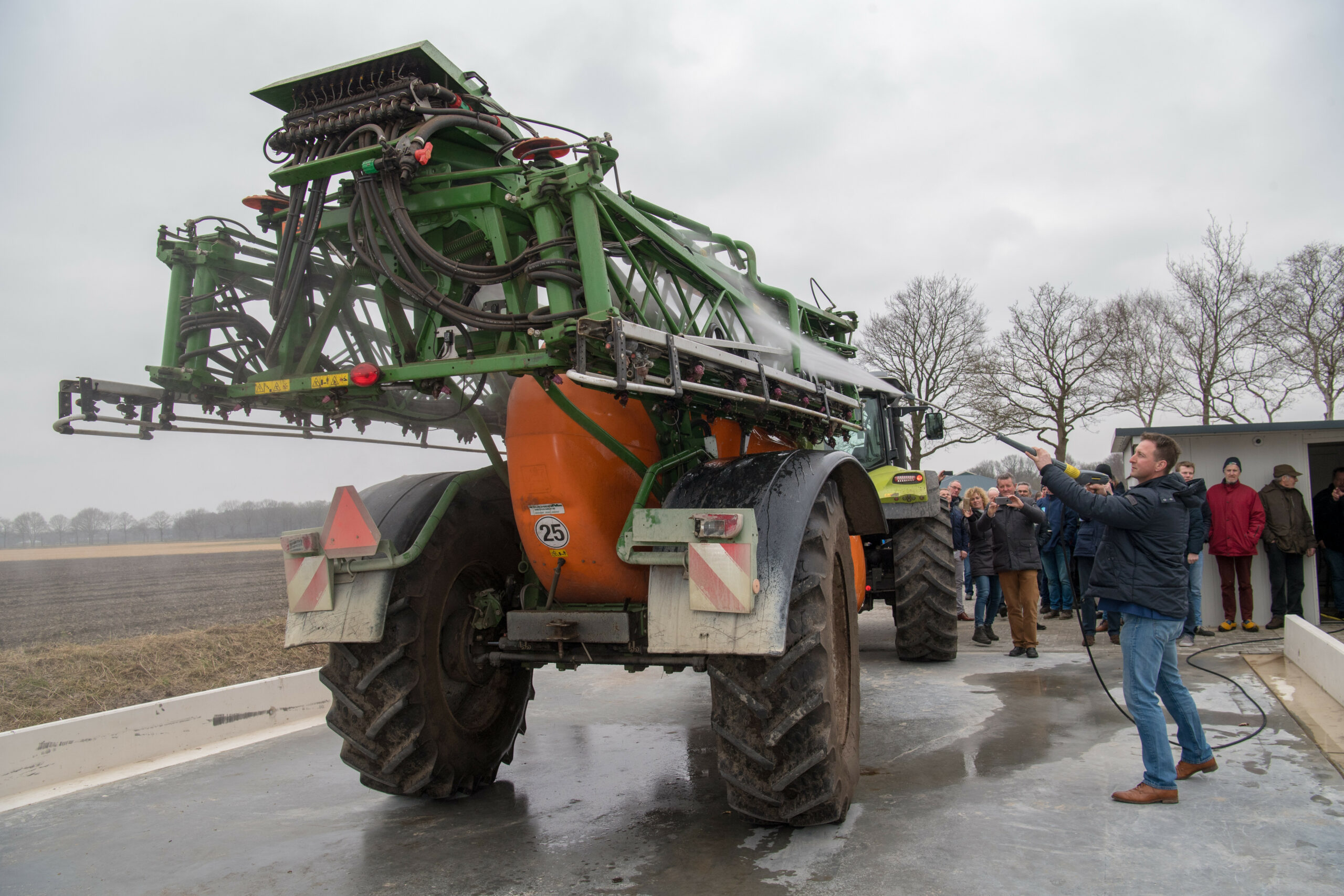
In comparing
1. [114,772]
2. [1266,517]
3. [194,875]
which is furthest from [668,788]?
[1266,517]

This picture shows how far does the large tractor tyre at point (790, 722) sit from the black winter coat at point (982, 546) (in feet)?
17.2

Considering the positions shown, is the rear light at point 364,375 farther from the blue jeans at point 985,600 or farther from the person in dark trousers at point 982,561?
the blue jeans at point 985,600

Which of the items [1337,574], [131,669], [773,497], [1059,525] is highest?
[773,497]

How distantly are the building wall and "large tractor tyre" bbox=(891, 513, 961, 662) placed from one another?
10.9 feet

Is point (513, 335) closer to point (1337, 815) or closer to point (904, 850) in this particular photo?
point (904, 850)

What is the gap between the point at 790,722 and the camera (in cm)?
349

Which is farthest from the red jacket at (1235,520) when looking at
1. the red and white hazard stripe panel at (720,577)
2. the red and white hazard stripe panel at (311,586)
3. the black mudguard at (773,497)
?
the red and white hazard stripe panel at (311,586)

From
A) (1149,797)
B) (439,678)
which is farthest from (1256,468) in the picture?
(439,678)

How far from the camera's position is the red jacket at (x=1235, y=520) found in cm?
879

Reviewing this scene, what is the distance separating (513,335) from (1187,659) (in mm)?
6454

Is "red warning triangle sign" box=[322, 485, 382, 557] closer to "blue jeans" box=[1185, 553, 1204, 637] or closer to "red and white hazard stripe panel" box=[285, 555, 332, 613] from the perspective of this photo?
"red and white hazard stripe panel" box=[285, 555, 332, 613]

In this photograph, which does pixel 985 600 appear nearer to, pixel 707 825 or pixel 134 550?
pixel 707 825

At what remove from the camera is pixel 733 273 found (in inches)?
197

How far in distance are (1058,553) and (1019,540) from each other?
2661 millimetres
